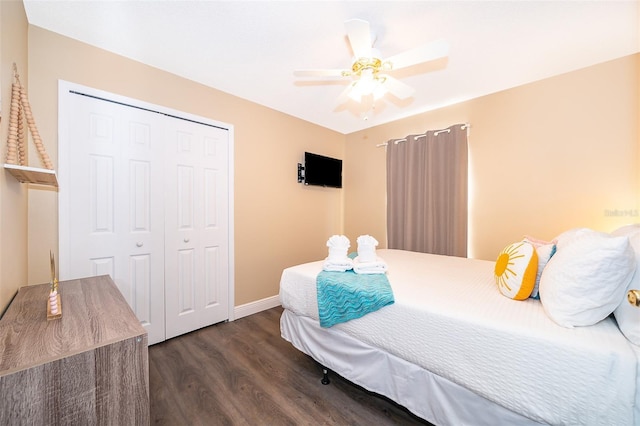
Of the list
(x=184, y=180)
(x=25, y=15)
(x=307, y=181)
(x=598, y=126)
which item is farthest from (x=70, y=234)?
(x=598, y=126)

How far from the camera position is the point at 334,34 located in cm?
175

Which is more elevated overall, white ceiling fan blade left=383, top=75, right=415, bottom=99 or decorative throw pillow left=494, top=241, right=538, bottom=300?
white ceiling fan blade left=383, top=75, right=415, bottom=99

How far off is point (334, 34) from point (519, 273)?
74.7 inches

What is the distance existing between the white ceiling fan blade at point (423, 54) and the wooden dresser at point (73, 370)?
2006mm

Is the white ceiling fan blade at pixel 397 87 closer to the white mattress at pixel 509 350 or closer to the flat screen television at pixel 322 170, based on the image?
the white mattress at pixel 509 350

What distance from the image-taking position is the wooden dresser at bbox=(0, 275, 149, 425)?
74 centimetres

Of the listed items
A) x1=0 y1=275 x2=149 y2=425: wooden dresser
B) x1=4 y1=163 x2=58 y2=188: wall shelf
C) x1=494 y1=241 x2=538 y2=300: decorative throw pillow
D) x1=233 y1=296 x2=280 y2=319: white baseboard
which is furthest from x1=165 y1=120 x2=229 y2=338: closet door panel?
x1=494 y1=241 x2=538 y2=300: decorative throw pillow

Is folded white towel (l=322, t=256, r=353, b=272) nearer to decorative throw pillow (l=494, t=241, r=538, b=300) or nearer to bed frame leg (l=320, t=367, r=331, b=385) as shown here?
bed frame leg (l=320, t=367, r=331, b=385)

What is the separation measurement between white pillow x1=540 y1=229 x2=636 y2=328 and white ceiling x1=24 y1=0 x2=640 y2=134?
1504mm

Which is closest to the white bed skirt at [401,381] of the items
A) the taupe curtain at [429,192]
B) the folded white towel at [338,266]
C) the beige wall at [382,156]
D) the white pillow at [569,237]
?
the folded white towel at [338,266]

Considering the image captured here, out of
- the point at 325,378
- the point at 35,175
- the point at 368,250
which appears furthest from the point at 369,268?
the point at 35,175

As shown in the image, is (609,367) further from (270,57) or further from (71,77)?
(71,77)

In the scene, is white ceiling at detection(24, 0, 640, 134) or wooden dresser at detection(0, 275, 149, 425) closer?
wooden dresser at detection(0, 275, 149, 425)

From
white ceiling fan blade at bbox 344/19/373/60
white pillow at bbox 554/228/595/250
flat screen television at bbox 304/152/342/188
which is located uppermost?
white ceiling fan blade at bbox 344/19/373/60
